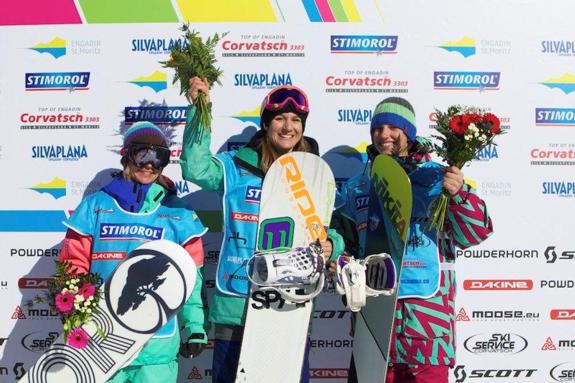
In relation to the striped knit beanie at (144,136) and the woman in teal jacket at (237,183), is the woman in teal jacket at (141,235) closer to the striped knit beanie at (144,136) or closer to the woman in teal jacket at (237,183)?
the striped knit beanie at (144,136)

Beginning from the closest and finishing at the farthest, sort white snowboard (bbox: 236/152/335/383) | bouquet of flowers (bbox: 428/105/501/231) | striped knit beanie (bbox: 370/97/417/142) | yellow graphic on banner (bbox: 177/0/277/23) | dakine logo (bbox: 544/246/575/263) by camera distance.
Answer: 1. bouquet of flowers (bbox: 428/105/501/231)
2. white snowboard (bbox: 236/152/335/383)
3. striped knit beanie (bbox: 370/97/417/142)
4. yellow graphic on banner (bbox: 177/0/277/23)
5. dakine logo (bbox: 544/246/575/263)

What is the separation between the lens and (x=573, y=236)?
150 inches

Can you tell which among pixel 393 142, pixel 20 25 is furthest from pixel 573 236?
pixel 20 25

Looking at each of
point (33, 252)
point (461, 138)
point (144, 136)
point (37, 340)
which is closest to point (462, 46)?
point (461, 138)

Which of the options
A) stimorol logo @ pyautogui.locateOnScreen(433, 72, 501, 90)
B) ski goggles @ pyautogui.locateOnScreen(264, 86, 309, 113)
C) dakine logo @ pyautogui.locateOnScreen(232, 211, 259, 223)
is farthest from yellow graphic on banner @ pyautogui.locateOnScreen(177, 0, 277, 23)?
dakine logo @ pyautogui.locateOnScreen(232, 211, 259, 223)

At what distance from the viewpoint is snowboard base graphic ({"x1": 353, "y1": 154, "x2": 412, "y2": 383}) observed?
2.62 meters

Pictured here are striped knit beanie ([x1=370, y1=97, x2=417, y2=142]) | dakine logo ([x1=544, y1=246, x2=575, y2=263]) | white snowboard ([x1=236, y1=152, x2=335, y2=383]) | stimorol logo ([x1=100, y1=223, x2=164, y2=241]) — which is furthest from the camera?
dakine logo ([x1=544, y1=246, x2=575, y2=263])

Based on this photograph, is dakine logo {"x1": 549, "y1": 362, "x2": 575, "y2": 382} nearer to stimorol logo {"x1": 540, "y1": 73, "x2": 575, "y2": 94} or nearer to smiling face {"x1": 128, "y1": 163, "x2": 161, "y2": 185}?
stimorol logo {"x1": 540, "y1": 73, "x2": 575, "y2": 94}

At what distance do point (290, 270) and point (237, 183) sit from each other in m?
0.59

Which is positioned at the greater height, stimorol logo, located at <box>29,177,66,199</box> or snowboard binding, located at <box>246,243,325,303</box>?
stimorol logo, located at <box>29,177,66,199</box>

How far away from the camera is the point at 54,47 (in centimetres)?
377

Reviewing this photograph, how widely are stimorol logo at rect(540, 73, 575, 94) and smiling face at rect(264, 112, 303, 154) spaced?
75.6 inches

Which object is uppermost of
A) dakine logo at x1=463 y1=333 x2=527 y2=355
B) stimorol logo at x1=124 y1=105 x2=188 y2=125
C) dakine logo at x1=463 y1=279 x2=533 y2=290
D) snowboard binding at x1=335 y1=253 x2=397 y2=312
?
stimorol logo at x1=124 y1=105 x2=188 y2=125

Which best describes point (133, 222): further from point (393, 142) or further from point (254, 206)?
point (393, 142)
